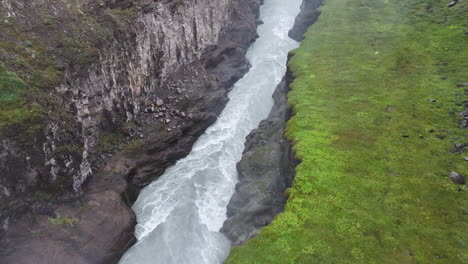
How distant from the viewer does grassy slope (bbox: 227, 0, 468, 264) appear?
83.9ft

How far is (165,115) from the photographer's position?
152ft

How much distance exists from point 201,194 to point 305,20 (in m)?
56.0

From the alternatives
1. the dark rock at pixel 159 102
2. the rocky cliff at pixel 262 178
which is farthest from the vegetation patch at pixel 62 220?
the dark rock at pixel 159 102

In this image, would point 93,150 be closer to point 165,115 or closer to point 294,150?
point 165,115

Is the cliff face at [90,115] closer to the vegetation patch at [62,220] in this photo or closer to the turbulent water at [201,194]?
the vegetation patch at [62,220]

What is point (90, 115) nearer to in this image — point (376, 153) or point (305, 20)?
point (376, 153)

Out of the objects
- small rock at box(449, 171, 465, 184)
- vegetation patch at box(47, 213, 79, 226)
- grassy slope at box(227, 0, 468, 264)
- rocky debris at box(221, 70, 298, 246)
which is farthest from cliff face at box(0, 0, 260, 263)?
small rock at box(449, 171, 465, 184)

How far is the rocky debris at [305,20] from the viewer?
75844 millimetres

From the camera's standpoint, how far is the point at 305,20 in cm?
7825

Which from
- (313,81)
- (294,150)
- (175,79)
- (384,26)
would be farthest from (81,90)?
(384,26)

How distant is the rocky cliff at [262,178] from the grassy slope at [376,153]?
8.65 ft

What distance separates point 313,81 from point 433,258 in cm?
3180

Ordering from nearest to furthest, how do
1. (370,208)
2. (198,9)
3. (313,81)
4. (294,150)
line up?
1. (370,208)
2. (294,150)
3. (313,81)
4. (198,9)

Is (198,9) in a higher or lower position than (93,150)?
higher
